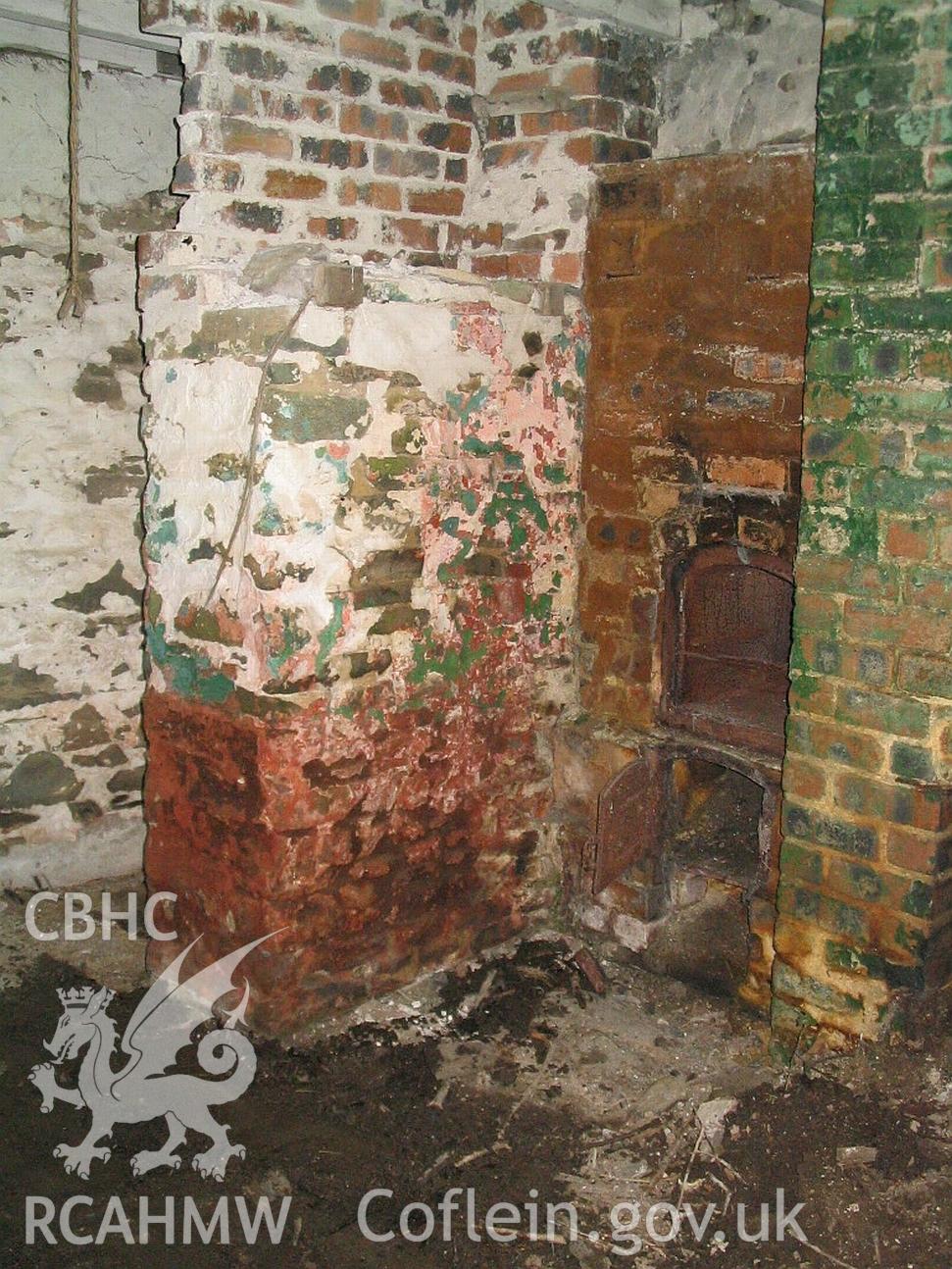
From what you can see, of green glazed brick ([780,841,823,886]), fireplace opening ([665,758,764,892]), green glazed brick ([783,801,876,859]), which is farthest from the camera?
fireplace opening ([665,758,764,892])

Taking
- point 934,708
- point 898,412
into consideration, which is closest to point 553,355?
point 898,412

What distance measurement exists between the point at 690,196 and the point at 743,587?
109cm

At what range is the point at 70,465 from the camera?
12.2ft

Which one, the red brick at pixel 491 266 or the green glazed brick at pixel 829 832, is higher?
the red brick at pixel 491 266

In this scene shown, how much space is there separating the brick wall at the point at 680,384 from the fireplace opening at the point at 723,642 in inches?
2.3

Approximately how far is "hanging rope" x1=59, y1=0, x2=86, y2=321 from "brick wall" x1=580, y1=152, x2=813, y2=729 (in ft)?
4.86

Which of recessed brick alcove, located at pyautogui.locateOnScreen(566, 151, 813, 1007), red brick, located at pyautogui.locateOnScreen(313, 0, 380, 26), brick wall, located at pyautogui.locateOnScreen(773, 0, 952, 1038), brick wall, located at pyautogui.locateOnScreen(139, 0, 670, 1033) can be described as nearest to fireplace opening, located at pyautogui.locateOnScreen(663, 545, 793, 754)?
recessed brick alcove, located at pyautogui.locateOnScreen(566, 151, 813, 1007)

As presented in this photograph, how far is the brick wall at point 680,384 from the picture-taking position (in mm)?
2955

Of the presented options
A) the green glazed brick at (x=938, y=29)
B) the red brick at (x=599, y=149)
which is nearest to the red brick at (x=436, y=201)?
the red brick at (x=599, y=149)

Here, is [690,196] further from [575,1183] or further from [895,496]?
[575,1183]

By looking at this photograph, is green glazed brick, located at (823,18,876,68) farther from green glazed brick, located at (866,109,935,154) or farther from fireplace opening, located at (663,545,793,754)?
fireplace opening, located at (663,545,793,754)

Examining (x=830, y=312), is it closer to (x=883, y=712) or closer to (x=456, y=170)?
(x=883, y=712)

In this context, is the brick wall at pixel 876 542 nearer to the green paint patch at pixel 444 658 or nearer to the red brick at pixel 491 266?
the green paint patch at pixel 444 658

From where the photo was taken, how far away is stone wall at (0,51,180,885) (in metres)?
3.53
